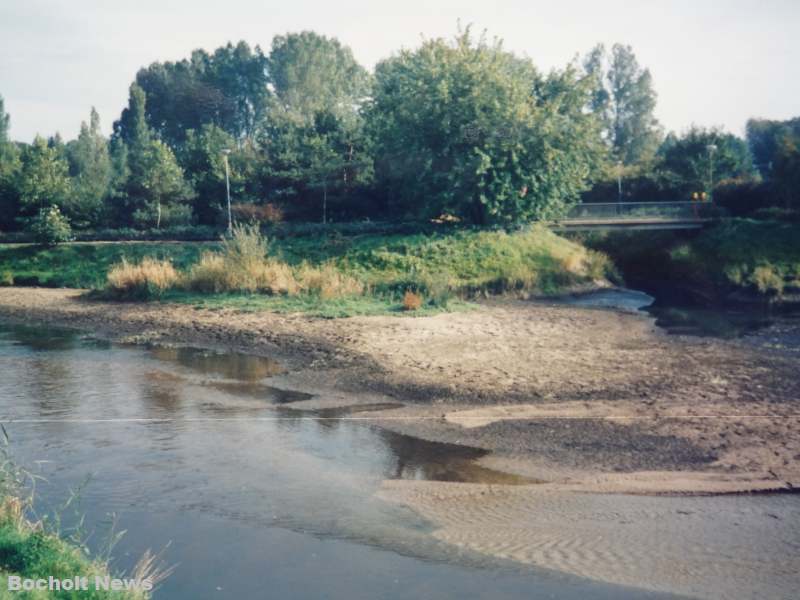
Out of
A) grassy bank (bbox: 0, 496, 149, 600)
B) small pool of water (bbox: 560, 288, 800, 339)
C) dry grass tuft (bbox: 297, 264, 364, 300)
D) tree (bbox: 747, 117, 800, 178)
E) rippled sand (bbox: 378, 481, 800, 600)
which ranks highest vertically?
tree (bbox: 747, 117, 800, 178)

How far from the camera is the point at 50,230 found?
38344 millimetres

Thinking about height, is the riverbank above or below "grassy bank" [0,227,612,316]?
below

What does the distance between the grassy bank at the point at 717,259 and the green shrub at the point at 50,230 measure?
27697 millimetres

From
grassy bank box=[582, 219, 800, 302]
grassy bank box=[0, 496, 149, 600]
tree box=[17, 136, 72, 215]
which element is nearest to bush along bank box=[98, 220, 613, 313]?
grassy bank box=[582, 219, 800, 302]

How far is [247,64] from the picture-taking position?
309 feet

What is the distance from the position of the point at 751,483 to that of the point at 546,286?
2335cm

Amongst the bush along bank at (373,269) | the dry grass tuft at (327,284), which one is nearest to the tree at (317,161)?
the bush along bank at (373,269)

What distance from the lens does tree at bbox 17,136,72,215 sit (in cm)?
4362

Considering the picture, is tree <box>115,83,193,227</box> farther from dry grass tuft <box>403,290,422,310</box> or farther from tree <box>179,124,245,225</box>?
dry grass tuft <box>403,290,422,310</box>

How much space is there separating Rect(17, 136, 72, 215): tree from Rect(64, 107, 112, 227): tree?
2.57 ft

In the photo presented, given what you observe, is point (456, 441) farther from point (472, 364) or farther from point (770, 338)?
point (770, 338)

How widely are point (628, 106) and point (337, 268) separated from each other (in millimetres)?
56857

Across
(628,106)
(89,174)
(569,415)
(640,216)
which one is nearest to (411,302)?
(569,415)

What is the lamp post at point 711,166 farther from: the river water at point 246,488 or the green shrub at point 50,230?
the river water at point 246,488
